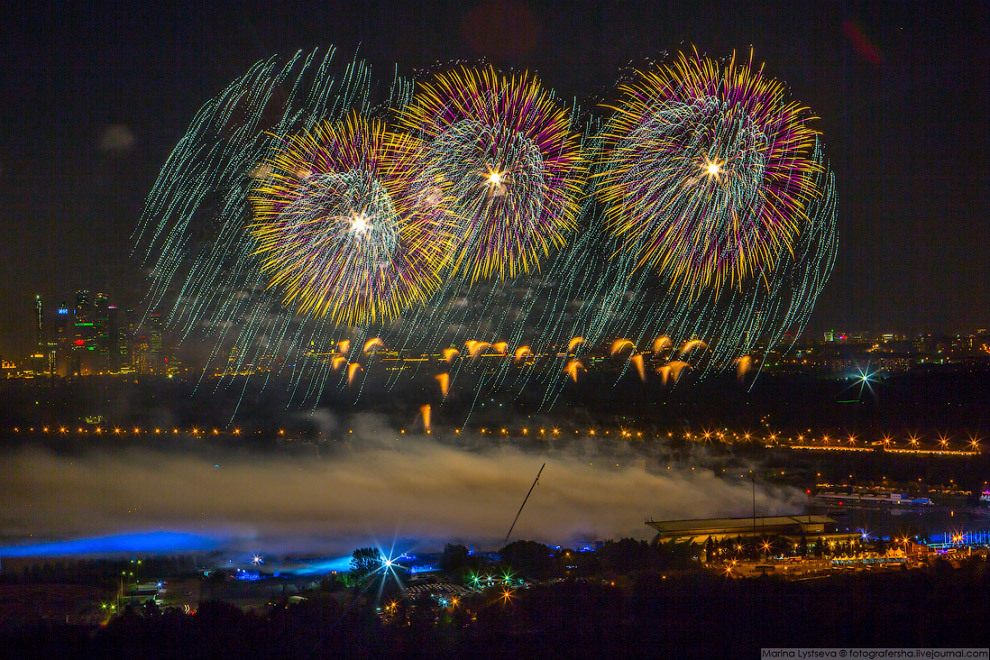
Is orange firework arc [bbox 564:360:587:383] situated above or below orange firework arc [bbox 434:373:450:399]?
above

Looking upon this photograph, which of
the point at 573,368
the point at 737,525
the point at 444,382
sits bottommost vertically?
the point at 737,525

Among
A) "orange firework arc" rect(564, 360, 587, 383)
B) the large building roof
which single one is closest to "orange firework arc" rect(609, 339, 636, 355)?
"orange firework arc" rect(564, 360, 587, 383)

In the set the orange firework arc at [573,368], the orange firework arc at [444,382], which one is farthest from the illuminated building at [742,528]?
the orange firework arc at [573,368]

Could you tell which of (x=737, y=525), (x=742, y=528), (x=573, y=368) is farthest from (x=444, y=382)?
(x=742, y=528)

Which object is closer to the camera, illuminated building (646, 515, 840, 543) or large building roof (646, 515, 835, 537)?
illuminated building (646, 515, 840, 543)

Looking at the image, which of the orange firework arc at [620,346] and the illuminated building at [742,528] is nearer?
the illuminated building at [742,528]

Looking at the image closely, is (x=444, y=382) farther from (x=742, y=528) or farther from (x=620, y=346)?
(x=742, y=528)

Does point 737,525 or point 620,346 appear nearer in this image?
point 737,525

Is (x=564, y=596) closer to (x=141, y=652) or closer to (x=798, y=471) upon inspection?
(x=141, y=652)

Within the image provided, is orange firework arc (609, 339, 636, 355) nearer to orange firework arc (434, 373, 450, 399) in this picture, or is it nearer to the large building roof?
orange firework arc (434, 373, 450, 399)

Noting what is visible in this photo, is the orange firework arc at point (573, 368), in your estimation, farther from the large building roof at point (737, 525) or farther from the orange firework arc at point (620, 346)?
the large building roof at point (737, 525)

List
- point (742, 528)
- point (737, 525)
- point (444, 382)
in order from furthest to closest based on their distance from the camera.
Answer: point (444, 382)
point (737, 525)
point (742, 528)
